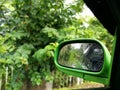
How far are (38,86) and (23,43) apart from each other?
891mm

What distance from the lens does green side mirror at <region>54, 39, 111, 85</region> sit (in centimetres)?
74

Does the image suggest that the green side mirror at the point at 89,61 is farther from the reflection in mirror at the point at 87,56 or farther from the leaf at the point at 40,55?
the leaf at the point at 40,55

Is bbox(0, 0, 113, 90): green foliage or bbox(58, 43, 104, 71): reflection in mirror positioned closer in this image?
bbox(58, 43, 104, 71): reflection in mirror

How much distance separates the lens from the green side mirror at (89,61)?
0.74 metres

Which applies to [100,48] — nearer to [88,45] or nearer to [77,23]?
[88,45]

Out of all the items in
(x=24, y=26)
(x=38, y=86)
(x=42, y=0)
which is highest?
(x=42, y=0)

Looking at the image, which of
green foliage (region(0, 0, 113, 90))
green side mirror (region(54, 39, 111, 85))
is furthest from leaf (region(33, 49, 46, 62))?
green side mirror (region(54, 39, 111, 85))

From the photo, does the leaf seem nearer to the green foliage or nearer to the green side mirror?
the green foliage

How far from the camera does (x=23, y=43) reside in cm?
519

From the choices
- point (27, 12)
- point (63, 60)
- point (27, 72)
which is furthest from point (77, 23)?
point (63, 60)

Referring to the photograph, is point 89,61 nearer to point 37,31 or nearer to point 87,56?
point 87,56

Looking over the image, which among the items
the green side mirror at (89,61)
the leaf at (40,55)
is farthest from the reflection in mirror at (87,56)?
the leaf at (40,55)

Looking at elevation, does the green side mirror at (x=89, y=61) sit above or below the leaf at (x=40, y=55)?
above

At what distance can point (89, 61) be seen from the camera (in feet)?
3.01
